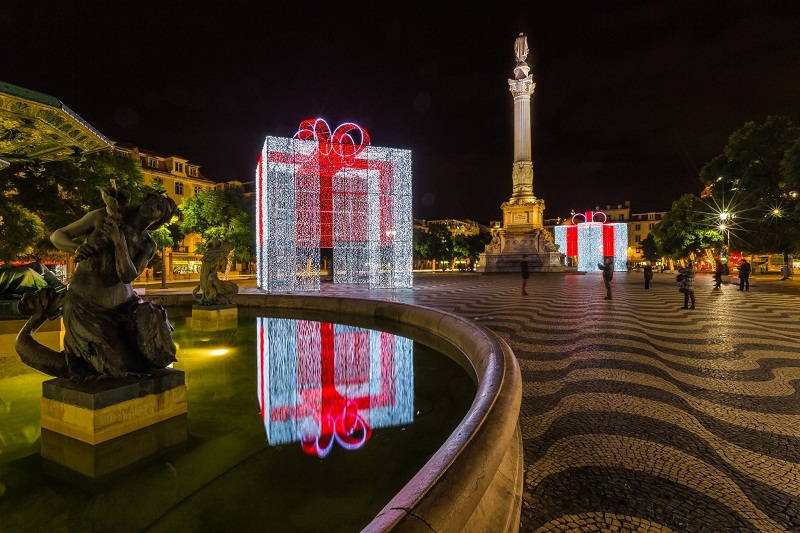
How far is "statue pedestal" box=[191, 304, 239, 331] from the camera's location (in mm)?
9328

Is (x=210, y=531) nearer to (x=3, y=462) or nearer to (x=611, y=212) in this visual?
(x=3, y=462)

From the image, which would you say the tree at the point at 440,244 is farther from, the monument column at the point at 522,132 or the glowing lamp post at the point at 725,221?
the glowing lamp post at the point at 725,221

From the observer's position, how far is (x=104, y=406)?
3.27 meters

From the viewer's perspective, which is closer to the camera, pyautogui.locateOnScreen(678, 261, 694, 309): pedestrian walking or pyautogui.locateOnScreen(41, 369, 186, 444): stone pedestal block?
pyautogui.locateOnScreen(41, 369, 186, 444): stone pedestal block

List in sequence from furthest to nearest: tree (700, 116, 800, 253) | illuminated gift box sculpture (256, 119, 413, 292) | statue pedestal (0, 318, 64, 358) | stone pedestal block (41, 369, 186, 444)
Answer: tree (700, 116, 800, 253), illuminated gift box sculpture (256, 119, 413, 292), statue pedestal (0, 318, 64, 358), stone pedestal block (41, 369, 186, 444)

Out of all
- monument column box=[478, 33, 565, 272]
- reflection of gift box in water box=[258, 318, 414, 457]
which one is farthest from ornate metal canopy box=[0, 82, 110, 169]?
monument column box=[478, 33, 565, 272]

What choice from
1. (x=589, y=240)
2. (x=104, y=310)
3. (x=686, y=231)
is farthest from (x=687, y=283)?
Answer: (x=589, y=240)

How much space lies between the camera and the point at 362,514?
8.00 feet

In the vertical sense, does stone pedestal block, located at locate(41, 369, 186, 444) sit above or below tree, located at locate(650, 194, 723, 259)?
below

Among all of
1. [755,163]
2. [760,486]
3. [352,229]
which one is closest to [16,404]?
[760,486]

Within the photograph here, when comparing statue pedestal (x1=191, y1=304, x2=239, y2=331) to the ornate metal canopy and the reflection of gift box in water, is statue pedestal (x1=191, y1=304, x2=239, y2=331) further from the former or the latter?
the ornate metal canopy

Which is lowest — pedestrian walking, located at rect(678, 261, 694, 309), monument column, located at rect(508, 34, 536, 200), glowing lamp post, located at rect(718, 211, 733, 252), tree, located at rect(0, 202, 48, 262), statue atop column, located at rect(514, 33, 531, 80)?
pedestrian walking, located at rect(678, 261, 694, 309)

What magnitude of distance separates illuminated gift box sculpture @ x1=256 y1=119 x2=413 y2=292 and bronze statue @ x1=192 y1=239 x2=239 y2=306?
24.4ft

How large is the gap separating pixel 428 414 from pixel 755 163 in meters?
33.6
